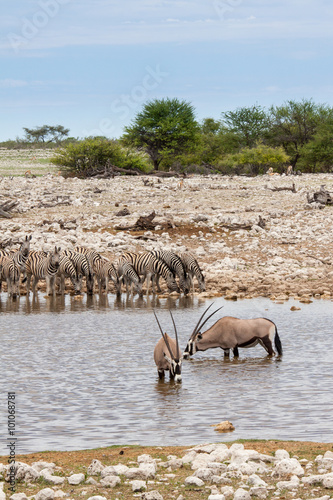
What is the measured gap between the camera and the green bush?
51625mm

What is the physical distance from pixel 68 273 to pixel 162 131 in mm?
43409

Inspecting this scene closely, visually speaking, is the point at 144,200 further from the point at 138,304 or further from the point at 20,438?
the point at 20,438

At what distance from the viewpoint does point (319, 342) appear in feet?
43.7

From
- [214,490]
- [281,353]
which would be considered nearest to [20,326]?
[281,353]

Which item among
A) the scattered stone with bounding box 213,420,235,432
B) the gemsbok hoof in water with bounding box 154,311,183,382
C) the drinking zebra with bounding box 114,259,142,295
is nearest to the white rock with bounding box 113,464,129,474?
the scattered stone with bounding box 213,420,235,432

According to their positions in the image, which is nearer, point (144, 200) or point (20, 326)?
point (20, 326)

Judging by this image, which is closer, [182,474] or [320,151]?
[182,474]

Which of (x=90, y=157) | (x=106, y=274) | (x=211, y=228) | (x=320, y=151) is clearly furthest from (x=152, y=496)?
(x=320, y=151)

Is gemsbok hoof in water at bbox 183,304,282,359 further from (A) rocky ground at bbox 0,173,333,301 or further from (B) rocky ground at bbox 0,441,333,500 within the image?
(A) rocky ground at bbox 0,173,333,301

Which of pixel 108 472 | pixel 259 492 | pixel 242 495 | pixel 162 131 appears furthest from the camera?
pixel 162 131

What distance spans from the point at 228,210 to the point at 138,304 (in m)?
13.6

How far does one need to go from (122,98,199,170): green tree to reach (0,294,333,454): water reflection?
46549 millimetres

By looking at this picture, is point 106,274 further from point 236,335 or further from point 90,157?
point 90,157

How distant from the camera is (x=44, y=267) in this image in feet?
66.4
